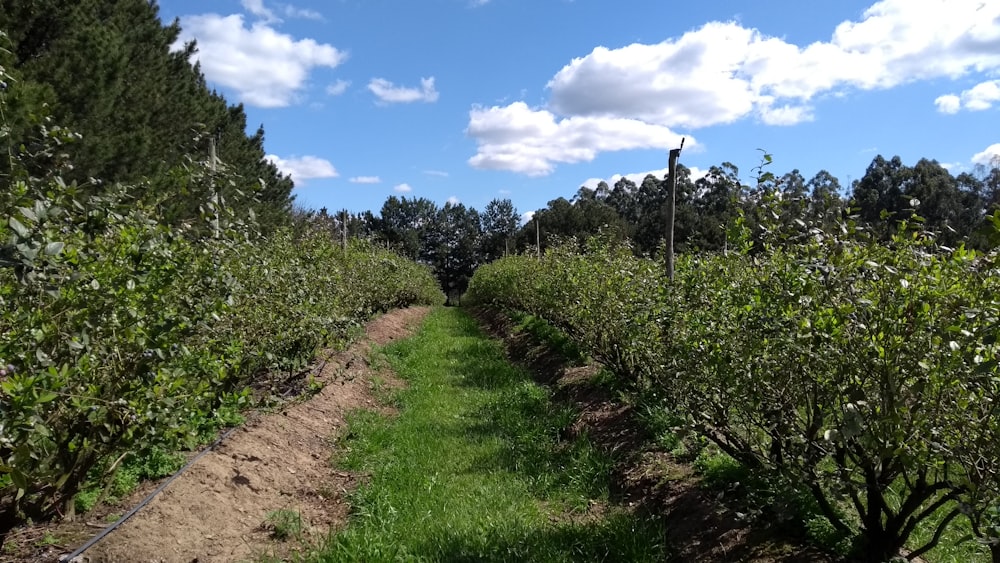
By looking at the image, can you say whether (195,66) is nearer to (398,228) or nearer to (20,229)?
(20,229)

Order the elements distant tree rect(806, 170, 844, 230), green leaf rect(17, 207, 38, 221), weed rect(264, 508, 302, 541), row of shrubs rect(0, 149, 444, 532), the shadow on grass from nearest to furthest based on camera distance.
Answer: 1. green leaf rect(17, 207, 38, 221)
2. row of shrubs rect(0, 149, 444, 532)
3. distant tree rect(806, 170, 844, 230)
4. the shadow on grass
5. weed rect(264, 508, 302, 541)

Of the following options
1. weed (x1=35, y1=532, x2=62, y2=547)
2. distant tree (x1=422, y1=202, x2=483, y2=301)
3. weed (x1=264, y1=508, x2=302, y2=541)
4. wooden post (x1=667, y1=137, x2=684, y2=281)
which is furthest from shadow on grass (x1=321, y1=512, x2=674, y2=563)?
distant tree (x1=422, y1=202, x2=483, y2=301)

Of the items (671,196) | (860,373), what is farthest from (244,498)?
(671,196)

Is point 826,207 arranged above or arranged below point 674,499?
above

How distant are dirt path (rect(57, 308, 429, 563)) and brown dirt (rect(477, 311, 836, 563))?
230cm

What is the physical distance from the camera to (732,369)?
3373mm

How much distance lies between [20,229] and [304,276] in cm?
506

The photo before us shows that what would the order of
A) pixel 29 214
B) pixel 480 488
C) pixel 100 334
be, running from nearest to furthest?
pixel 29 214 → pixel 100 334 → pixel 480 488

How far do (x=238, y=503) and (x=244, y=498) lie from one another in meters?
0.10

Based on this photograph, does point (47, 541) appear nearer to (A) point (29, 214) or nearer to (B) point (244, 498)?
(B) point (244, 498)

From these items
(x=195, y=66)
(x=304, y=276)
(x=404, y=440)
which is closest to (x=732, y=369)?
(x=404, y=440)

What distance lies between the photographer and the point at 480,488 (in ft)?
16.2

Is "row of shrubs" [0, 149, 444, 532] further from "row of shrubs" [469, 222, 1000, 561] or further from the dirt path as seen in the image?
"row of shrubs" [469, 222, 1000, 561]

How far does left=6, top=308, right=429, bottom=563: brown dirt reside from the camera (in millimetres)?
3322
